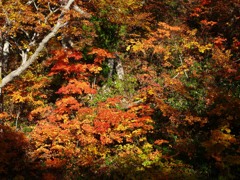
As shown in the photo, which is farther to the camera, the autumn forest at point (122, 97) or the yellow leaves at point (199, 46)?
the yellow leaves at point (199, 46)

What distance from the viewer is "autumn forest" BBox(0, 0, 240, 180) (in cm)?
922

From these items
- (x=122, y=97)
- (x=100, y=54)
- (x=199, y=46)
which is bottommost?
(x=122, y=97)

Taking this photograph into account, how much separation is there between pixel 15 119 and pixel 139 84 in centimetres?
716

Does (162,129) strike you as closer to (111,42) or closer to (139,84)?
(139,84)

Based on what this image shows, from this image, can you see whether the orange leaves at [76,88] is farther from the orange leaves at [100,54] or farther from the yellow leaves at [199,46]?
the yellow leaves at [199,46]

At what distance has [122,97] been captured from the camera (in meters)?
13.1

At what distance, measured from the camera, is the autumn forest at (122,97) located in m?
9.22

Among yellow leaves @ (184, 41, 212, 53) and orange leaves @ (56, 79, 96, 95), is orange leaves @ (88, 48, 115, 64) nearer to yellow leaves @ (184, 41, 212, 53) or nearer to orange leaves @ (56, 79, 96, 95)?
orange leaves @ (56, 79, 96, 95)

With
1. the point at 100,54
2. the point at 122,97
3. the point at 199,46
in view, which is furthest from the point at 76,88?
the point at 199,46

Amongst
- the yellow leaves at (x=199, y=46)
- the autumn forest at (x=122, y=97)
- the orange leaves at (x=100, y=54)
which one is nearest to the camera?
the autumn forest at (x=122, y=97)

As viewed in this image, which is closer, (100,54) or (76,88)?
(76,88)

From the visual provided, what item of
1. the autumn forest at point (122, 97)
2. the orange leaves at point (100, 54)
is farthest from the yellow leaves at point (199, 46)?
the orange leaves at point (100, 54)

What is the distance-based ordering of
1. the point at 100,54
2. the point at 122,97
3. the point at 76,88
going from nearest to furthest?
1. the point at 76,88
2. the point at 122,97
3. the point at 100,54

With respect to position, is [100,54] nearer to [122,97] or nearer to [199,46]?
[122,97]
